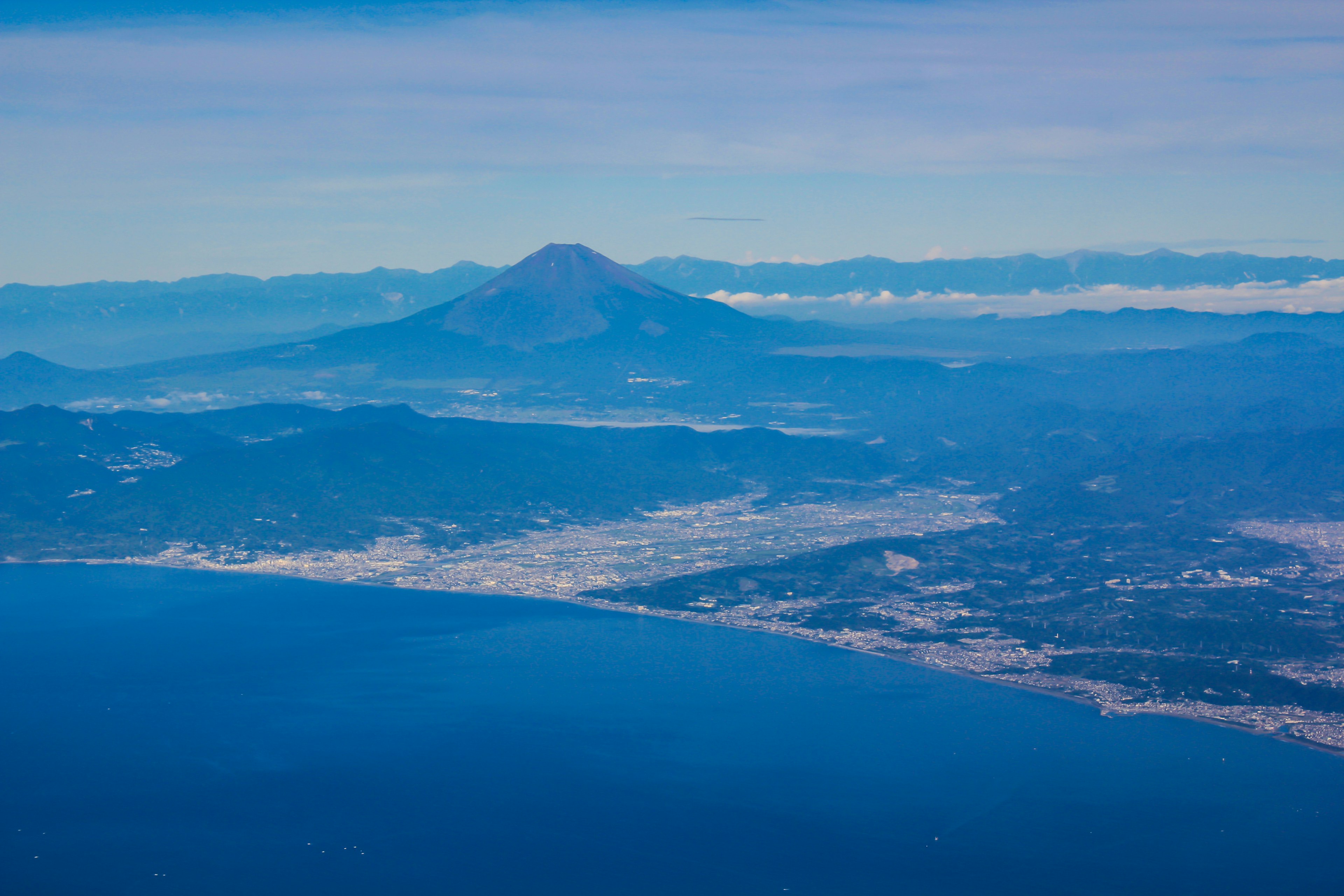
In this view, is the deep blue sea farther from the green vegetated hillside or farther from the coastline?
the green vegetated hillside

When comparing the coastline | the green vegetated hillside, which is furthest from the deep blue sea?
the green vegetated hillside

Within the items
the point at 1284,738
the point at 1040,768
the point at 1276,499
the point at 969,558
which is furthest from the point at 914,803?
the point at 1276,499

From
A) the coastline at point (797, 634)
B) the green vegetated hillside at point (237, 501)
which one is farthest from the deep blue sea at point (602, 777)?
the green vegetated hillside at point (237, 501)

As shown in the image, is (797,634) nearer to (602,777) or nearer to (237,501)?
(602,777)

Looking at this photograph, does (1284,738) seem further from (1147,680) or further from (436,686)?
(436,686)

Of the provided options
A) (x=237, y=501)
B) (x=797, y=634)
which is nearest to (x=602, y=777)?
(x=797, y=634)

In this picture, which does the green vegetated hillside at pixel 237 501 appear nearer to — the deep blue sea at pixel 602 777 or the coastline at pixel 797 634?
the coastline at pixel 797 634
